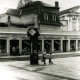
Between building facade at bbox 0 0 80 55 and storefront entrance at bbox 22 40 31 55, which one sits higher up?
building facade at bbox 0 0 80 55

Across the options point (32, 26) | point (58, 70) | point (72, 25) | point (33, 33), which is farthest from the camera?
point (72, 25)

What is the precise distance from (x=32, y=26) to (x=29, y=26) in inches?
28.7

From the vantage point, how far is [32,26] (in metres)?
44.4

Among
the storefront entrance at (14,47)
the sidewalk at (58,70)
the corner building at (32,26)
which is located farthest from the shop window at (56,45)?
the sidewalk at (58,70)

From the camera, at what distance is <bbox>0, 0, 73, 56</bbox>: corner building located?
37.3m

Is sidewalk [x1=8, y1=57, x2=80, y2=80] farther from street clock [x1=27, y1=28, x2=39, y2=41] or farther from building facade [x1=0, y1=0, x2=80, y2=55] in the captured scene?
building facade [x1=0, y1=0, x2=80, y2=55]

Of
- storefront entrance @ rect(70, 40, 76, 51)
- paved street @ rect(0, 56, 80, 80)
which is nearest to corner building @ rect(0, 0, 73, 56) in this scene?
storefront entrance @ rect(70, 40, 76, 51)

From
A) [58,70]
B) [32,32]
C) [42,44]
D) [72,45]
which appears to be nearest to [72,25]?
[72,45]

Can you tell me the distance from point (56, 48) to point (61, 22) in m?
8.16

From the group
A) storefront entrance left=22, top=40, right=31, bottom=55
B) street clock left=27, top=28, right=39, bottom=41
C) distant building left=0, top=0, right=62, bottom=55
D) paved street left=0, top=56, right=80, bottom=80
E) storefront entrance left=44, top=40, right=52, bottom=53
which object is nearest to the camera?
paved street left=0, top=56, right=80, bottom=80

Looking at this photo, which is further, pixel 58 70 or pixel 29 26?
pixel 29 26

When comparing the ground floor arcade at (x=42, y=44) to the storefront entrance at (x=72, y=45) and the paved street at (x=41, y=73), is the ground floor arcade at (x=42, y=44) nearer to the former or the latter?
the storefront entrance at (x=72, y=45)

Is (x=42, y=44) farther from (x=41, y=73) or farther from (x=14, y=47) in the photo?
(x=41, y=73)

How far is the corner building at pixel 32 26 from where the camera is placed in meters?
37.3
